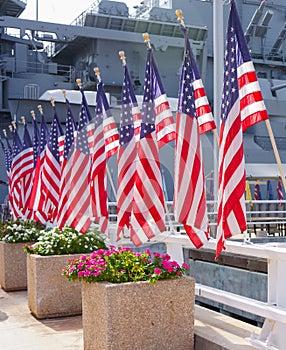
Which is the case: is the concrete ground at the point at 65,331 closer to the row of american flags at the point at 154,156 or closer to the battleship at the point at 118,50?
the row of american flags at the point at 154,156

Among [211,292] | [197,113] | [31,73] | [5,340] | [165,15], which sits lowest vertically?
[5,340]

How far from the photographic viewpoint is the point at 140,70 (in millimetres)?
41250

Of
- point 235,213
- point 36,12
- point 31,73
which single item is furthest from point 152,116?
point 36,12

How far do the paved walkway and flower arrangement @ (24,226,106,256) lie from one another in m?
0.87

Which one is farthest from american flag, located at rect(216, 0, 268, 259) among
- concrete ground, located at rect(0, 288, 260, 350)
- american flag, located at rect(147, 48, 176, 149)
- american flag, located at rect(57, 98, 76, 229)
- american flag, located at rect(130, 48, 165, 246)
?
american flag, located at rect(57, 98, 76, 229)

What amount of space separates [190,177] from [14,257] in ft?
13.6

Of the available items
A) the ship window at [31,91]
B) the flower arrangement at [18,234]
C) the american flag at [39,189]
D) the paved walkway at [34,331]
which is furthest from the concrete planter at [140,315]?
the ship window at [31,91]

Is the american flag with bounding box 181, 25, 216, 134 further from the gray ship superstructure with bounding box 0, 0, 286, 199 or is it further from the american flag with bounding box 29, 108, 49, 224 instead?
the gray ship superstructure with bounding box 0, 0, 286, 199

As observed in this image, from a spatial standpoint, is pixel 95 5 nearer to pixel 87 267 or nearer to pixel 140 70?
pixel 140 70

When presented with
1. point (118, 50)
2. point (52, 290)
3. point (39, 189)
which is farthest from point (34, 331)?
point (118, 50)

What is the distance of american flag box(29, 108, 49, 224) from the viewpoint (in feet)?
38.7

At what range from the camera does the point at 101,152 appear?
9.37 m

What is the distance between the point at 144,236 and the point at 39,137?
7.02m

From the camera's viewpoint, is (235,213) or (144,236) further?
(144,236)
